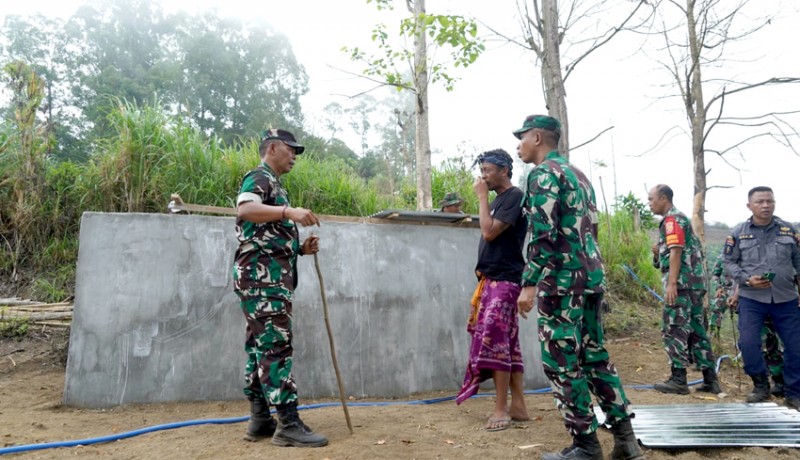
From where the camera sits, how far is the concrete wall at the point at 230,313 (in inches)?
176

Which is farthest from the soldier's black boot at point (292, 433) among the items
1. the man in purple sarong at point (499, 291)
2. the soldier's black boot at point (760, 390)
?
the soldier's black boot at point (760, 390)

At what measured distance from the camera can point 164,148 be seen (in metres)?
6.66

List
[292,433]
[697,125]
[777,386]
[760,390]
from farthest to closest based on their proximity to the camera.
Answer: [697,125]
[777,386]
[760,390]
[292,433]

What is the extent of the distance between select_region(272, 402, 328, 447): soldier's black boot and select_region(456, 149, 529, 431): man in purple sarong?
115cm

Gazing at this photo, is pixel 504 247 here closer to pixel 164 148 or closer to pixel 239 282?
pixel 239 282

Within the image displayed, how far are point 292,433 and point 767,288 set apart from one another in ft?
14.2

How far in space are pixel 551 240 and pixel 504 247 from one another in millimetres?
896

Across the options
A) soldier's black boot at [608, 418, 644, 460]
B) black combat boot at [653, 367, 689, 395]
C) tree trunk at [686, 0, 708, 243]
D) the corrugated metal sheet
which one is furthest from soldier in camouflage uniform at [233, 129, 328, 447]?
tree trunk at [686, 0, 708, 243]

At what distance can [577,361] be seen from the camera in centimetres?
297

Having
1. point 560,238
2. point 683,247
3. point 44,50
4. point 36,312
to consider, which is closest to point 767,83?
point 683,247

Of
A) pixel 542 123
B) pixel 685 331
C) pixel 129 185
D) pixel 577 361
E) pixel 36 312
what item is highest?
pixel 129 185

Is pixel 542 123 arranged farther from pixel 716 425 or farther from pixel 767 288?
pixel 767 288

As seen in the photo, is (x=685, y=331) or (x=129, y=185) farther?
(x=129, y=185)

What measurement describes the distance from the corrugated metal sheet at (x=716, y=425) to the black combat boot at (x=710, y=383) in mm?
863
